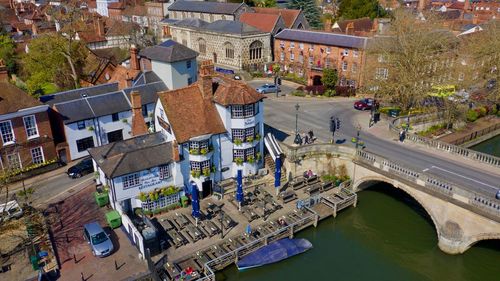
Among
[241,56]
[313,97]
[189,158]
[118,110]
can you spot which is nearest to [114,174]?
[189,158]

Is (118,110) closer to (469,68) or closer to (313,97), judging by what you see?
(313,97)

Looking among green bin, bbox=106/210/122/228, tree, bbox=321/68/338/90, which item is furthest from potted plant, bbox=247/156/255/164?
tree, bbox=321/68/338/90

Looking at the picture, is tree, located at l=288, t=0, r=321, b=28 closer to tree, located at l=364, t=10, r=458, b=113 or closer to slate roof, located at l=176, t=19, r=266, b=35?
slate roof, located at l=176, t=19, r=266, b=35

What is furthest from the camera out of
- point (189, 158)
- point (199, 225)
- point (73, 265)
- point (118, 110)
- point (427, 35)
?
point (427, 35)

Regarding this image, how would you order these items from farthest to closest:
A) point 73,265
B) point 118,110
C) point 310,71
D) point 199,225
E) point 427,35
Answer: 1. point 310,71
2. point 427,35
3. point 118,110
4. point 199,225
5. point 73,265

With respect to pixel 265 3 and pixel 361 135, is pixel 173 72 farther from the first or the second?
pixel 265 3
